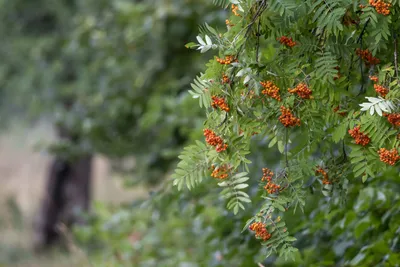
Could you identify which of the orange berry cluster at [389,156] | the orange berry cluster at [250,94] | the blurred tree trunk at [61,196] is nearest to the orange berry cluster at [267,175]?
the orange berry cluster at [250,94]

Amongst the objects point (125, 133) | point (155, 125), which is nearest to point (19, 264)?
point (125, 133)

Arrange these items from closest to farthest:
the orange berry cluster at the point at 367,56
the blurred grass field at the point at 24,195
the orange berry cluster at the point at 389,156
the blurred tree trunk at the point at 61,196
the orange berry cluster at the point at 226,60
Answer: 1. the orange berry cluster at the point at 389,156
2. the orange berry cluster at the point at 226,60
3. the orange berry cluster at the point at 367,56
4. the blurred grass field at the point at 24,195
5. the blurred tree trunk at the point at 61,196

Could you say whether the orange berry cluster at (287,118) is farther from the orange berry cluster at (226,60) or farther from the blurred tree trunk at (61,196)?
the blurred tree trunk at (61,196)

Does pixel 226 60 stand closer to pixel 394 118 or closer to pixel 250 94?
pixel 250 94

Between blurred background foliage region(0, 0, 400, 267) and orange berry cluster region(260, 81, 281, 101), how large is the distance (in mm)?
405

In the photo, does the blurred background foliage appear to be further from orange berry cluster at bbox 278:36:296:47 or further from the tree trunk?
the tree trunk

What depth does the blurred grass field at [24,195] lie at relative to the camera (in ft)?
24.4

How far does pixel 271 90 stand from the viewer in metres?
1.76

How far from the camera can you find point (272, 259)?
118 inches

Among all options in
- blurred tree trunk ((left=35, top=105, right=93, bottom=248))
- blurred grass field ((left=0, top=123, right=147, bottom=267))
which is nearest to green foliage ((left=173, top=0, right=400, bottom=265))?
blurred grass field ((left=0, top=123, right=147, bottom=267))

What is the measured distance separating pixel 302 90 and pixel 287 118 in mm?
86

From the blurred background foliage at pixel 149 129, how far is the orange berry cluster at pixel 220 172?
31 cm

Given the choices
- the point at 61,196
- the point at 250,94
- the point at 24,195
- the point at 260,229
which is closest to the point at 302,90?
the point at 250,94

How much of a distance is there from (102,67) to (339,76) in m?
5.41
